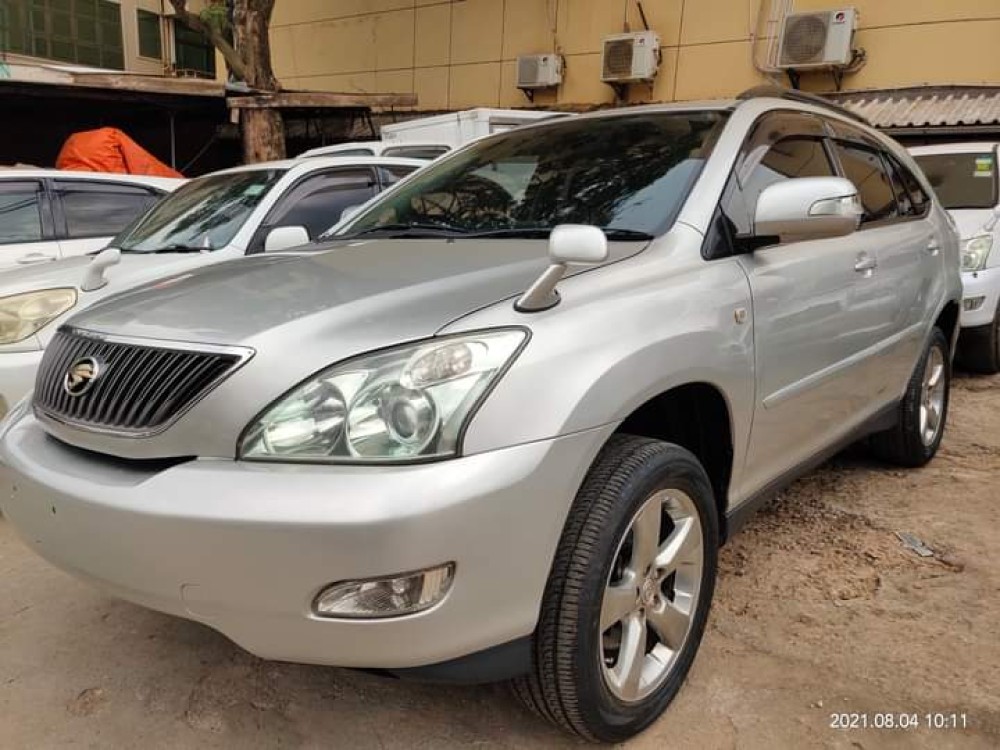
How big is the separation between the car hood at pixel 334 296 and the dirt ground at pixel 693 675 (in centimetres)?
103

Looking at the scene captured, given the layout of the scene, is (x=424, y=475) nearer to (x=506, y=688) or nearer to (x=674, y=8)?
(x=506, y=688)

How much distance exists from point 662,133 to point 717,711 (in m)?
1.83

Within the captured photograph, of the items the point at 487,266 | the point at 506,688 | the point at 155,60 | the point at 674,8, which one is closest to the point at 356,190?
the point at 487,266

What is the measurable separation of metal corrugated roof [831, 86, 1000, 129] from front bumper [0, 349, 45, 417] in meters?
7.94

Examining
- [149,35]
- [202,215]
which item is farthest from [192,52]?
[202,215]

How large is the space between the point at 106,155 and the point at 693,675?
9336mm

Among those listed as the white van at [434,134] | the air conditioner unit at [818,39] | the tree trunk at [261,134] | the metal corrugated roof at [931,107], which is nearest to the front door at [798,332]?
the white van at [434,134]

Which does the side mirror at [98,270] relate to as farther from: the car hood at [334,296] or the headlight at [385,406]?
the headlight at [385,406]

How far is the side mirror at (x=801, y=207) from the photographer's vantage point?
7.79 feet

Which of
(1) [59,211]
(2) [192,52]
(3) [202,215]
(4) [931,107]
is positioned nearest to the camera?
(3) [202,215]

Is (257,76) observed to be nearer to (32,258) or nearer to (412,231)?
(32,258)

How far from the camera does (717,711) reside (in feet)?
7.45

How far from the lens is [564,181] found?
9.21ft

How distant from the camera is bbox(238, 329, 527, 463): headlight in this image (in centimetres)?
170
